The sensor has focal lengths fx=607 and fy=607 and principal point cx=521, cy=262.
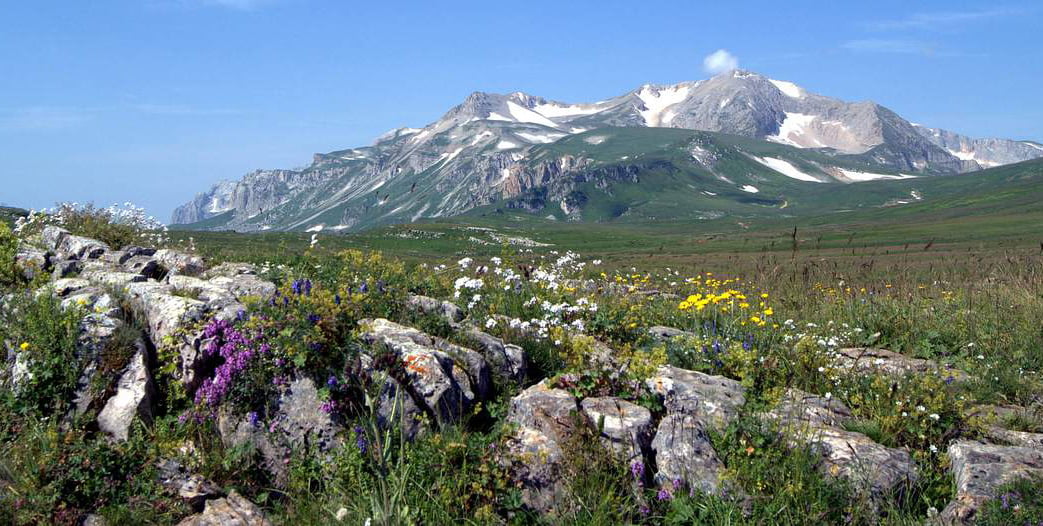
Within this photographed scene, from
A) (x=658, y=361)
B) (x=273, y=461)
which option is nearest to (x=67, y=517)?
(x=273, y=461)

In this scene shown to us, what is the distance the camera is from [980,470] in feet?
16.8

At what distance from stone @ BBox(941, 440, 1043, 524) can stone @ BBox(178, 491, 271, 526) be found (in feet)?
19.1

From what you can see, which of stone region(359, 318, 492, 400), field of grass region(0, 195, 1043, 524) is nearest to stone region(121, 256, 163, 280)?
field of grass region(0, 195, 1043, 524)

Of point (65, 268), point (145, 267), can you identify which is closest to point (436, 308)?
point (145, 267)

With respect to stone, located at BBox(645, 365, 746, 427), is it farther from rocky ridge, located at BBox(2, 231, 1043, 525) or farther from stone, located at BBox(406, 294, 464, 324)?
stone, located at BBox(406, 294, 464, 324)

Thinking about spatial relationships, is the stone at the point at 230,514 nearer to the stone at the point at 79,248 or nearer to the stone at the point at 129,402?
the stone at the point at 129,402

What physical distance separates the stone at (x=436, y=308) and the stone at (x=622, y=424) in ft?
8.52

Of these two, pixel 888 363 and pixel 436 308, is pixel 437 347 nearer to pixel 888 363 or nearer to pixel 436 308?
pixel 436 308

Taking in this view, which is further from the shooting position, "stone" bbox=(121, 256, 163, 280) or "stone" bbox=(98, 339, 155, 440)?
"stone" bbox=(121, 256, 163, 280)

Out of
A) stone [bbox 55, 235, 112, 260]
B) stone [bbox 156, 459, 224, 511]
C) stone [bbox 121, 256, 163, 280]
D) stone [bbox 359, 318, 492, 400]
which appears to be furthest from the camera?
stone [bbox 55, 235, 112, 260]

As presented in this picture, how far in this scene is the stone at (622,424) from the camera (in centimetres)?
566

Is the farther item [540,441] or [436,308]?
[436,308]

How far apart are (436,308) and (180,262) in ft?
19.7

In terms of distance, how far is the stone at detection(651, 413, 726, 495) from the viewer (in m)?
5.36
